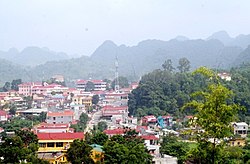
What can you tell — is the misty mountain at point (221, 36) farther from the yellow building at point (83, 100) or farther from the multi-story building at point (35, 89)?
the yellow building at point (83, 100)

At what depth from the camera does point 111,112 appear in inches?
1035

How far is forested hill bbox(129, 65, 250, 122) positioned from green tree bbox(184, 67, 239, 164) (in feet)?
66.2

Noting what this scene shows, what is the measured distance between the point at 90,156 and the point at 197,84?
18.3 m

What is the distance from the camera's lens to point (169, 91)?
2720 centimetres

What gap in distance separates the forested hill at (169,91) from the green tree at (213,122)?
20.2 m

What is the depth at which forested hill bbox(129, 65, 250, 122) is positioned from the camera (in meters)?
25.5

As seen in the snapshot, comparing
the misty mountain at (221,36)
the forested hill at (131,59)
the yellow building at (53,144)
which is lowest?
the yellow building at (53,144)

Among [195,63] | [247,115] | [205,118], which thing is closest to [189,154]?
[205,118]

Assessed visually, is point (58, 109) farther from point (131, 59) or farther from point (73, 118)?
point (131, 59)

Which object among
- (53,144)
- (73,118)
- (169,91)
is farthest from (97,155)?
(169,91)

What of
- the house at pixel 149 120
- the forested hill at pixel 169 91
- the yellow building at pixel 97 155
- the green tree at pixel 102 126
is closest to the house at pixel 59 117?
the green tree at pixel 102 126

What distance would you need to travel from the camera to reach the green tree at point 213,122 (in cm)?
427

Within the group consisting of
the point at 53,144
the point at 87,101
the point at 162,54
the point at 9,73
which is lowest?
the point at 53,144

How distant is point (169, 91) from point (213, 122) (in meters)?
23.0
